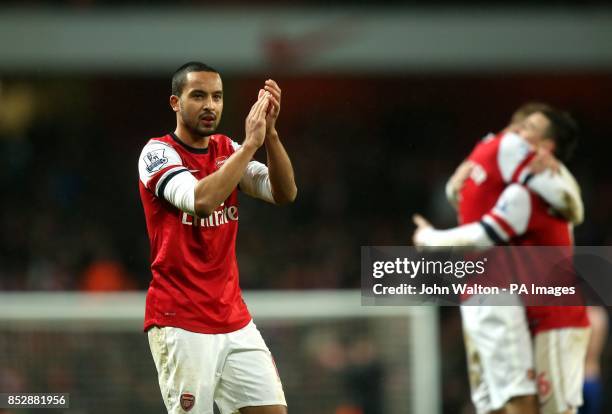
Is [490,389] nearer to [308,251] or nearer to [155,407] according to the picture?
[155,407]

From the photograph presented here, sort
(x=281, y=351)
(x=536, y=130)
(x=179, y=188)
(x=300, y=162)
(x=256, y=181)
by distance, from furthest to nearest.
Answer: (x=300, y=162) < (x=281, y=351) < (x=536, y=130) < (x=256, y=181) < (x=179, y=188)

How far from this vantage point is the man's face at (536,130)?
4668 millimetres

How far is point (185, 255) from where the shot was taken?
3.47 meters

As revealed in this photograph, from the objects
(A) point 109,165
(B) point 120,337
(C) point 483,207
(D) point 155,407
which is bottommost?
(D) point 155,407

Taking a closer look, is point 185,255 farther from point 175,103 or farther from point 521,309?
point 521,309

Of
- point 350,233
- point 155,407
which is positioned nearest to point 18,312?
point 155,407

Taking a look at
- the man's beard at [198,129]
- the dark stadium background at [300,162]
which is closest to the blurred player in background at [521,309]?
the man's beard at [198,129]

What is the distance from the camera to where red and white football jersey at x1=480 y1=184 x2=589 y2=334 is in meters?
4.53

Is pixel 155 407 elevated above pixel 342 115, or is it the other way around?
pixel 342 115

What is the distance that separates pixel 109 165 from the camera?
8.96 meters

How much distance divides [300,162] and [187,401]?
6.01 meters

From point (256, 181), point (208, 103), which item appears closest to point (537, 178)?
point (256, 181)

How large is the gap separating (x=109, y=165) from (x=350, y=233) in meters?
2.33

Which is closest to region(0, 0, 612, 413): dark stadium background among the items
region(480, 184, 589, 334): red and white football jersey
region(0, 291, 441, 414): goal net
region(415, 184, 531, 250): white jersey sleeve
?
region(0, 291, 441, 414): goal net
